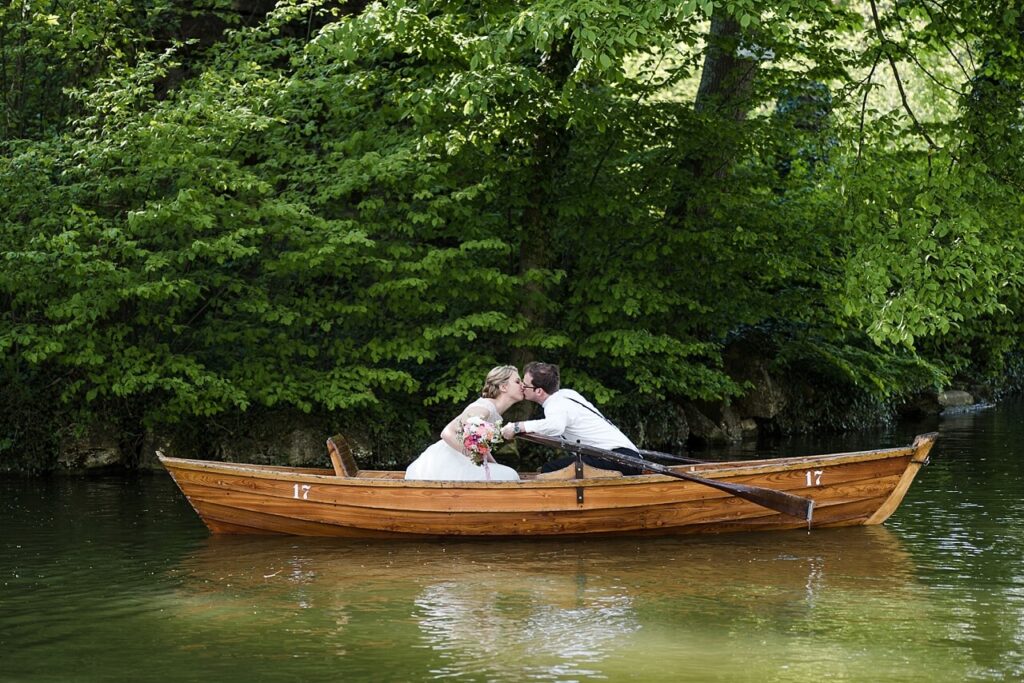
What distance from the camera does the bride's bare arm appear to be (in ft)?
38.2

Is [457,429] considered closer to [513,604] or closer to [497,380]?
[497,380]

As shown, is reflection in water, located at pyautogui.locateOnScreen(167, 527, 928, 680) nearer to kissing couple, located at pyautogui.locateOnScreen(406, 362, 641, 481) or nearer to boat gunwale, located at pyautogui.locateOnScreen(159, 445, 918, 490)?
boat gunwale, located at pyautogui.locateOnScreen(159, 445, 918, 490)

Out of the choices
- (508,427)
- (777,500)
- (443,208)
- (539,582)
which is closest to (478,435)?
(508,427)

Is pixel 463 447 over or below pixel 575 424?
below

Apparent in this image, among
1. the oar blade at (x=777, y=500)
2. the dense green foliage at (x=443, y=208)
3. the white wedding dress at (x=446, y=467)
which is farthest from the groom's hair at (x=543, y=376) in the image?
the dense green foliage at (x=443, y=208)

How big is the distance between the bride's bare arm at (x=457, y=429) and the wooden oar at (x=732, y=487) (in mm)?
430

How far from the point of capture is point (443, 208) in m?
16.8

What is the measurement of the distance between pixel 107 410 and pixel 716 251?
8.10m

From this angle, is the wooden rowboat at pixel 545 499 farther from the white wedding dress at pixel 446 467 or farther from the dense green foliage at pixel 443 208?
the dense green foliage at pixel 443 208

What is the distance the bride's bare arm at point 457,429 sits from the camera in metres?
11.7

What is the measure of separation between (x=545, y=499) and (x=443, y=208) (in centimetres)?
614

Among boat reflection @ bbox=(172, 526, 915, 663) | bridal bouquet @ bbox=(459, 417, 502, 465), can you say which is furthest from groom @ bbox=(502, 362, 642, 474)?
boat reflection @ bbox=(172, 526, 915, 663)

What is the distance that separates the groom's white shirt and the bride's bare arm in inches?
15.9

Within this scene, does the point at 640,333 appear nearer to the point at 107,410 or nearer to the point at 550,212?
the point at 550,212
